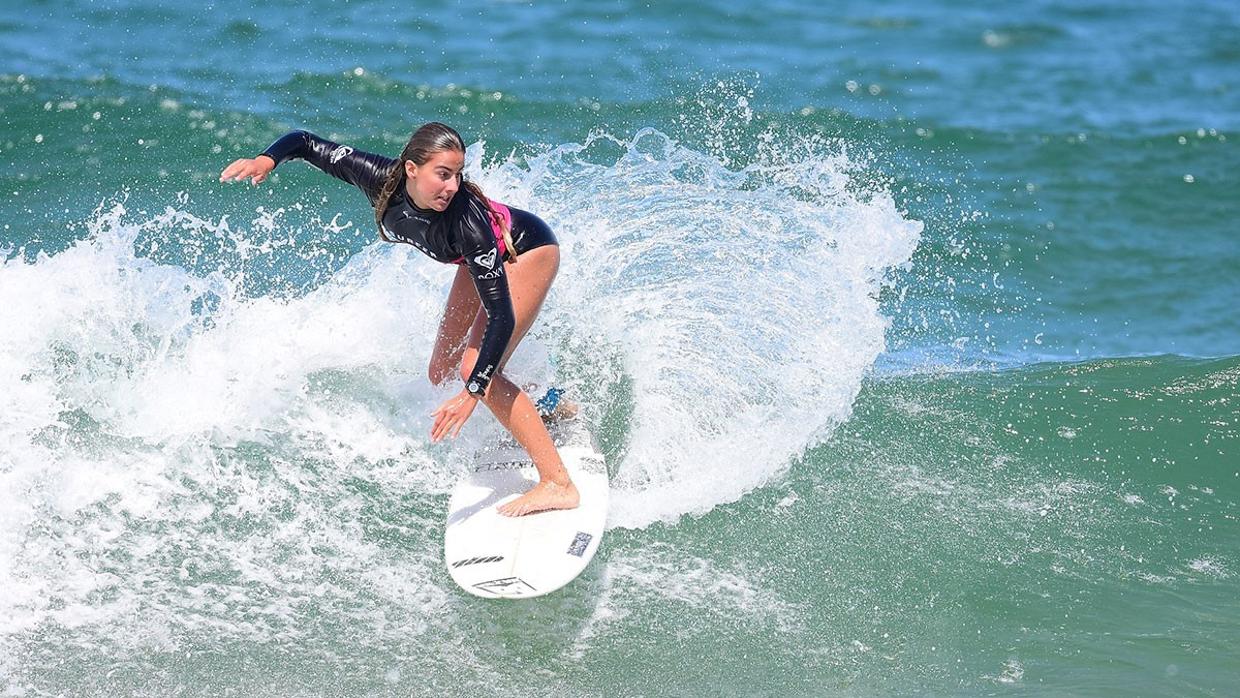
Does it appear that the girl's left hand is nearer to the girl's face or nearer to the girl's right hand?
the girl's face

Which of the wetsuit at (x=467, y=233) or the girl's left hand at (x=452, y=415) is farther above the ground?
the wetsuit at (x=467, y=233)

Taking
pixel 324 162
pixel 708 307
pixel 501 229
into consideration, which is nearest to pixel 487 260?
pixel 501 229

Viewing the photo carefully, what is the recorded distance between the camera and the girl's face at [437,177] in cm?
561

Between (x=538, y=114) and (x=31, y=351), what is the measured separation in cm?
604

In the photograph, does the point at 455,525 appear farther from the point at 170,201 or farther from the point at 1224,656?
the point at 170,201

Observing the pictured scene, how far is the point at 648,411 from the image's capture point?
7461mm

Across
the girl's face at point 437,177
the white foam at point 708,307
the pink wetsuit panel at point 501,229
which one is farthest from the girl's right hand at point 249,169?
the white foam at point 708,307

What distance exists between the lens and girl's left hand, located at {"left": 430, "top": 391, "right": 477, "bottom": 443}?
5.66 meters

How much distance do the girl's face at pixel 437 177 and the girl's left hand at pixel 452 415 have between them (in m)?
0.83

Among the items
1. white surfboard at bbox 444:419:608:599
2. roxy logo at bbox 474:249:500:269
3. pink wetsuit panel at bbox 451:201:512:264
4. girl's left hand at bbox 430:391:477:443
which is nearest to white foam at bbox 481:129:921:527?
white surfboard at bbox 444:419:608:599

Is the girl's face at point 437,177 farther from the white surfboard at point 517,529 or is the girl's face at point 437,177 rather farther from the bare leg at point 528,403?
the white surfboard at point 517,529

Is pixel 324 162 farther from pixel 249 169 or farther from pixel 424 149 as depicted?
pixel 424 149

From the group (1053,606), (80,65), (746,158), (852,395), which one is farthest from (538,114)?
(1053,606)

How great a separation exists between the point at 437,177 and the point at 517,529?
1681 mm
